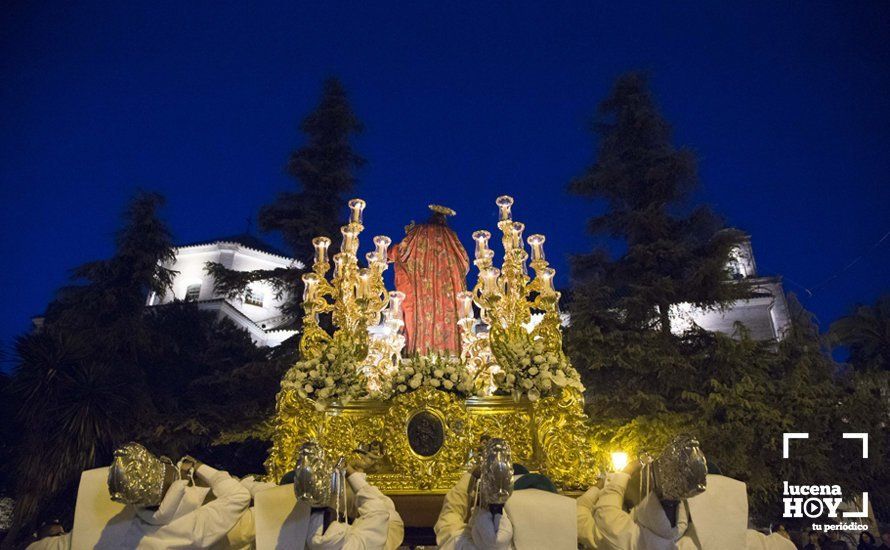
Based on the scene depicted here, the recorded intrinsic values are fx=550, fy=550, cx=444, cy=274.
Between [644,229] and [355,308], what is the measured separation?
27.4ft

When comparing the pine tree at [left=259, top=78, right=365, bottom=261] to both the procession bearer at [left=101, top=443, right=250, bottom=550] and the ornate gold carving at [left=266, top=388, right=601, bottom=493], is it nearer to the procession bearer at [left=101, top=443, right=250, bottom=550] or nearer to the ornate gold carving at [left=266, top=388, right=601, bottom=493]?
the ornate gold carving at [left=266, top=388, right=601, bottom=493]

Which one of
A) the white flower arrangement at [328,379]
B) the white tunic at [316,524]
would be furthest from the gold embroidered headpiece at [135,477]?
the white flower arrangement at [328,379]

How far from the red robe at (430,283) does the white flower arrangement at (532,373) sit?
162 centimetres

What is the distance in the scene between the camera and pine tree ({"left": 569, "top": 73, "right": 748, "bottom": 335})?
12.2m

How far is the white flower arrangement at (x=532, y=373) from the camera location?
265 inches

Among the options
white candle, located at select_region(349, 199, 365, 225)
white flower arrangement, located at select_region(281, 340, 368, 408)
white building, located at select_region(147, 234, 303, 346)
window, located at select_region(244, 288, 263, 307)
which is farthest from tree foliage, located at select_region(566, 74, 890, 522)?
window, located at select_region(244, 288, 263, 307)

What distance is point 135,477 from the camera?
3.38 m

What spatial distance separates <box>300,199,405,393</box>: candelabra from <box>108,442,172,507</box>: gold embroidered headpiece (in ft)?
12.3

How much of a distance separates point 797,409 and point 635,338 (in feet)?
10.2

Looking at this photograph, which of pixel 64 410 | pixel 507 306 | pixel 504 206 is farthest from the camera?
pixel 64 410

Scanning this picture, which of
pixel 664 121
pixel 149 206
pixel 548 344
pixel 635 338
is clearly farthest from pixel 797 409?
pixel 149 206

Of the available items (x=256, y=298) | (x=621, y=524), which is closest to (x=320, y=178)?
(x=256, y=298)

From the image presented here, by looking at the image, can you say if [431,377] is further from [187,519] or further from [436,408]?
[187,519]

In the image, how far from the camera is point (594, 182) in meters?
14.3
